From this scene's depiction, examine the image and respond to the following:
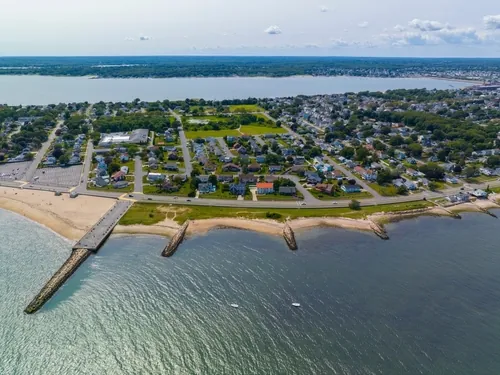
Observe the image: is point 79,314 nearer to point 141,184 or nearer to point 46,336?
point 46,336

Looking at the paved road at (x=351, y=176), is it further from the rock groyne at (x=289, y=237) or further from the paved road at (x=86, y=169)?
the paved road at (x=86, y=169)

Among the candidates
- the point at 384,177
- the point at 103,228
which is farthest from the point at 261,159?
the point at 103,228

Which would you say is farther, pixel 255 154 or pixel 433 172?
pixel 255 154

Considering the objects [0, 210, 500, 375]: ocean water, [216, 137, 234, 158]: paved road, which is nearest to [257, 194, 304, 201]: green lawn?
[0, 210, 500, 375]: ocean water

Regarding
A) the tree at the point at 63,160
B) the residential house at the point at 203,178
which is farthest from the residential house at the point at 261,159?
the tree at the point at 63,160

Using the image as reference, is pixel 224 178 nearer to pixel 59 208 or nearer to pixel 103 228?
pixel 103 228

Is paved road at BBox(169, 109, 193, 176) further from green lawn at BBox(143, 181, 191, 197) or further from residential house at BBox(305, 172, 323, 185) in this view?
residential house at BBox(305, 172, 323, 185)
